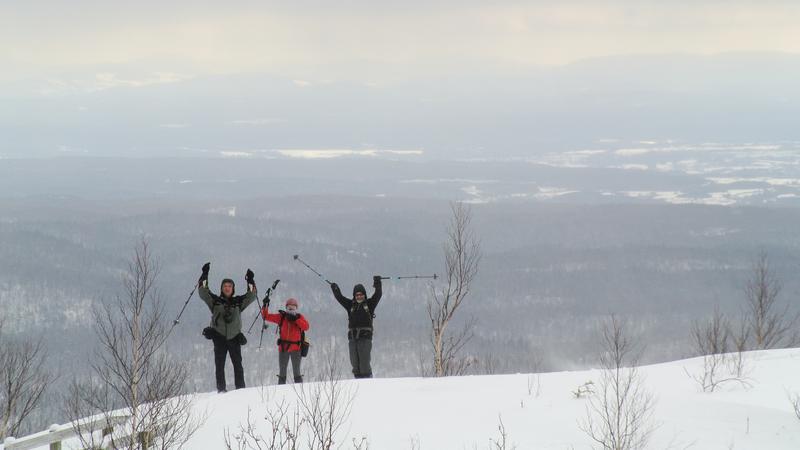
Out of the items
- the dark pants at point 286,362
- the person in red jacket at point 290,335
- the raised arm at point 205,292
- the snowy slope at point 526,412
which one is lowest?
the snowy slope at point 526,412

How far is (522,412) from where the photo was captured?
13.9m

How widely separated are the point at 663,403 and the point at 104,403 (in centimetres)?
849

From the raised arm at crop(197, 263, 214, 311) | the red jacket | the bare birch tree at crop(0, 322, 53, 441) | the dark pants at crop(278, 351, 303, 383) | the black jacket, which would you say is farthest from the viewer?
the bare birch tree at crop(0, 322, 53, 441)

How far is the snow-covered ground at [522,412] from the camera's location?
12727 millimetres

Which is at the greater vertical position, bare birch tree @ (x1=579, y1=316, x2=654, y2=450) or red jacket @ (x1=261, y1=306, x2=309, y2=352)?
red jacket @ (x1=261, y1=306, x2=309, y2=352)

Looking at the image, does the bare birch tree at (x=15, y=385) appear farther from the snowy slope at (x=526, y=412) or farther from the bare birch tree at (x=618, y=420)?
the bare birch tree at (x=618, y=420)

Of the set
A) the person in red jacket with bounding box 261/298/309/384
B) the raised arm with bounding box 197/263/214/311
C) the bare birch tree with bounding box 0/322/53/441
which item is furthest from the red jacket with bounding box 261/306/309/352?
the bare birch tree with bounding box 0/322/53/441

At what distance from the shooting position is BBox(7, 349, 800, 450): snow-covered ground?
1273cm

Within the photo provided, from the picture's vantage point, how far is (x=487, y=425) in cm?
1327

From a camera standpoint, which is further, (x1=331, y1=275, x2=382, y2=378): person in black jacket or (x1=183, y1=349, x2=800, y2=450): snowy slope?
(x1=331, y1=275, x2=382, y2=378): person in black jacket

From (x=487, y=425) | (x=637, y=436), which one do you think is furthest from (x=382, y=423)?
(x=637, y=436)

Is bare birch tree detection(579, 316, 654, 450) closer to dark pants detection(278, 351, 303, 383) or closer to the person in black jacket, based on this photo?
the person in black jacket

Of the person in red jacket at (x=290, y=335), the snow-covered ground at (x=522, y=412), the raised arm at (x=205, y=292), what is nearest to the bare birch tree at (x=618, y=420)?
the snow-covered ground at (x=522, y=412)

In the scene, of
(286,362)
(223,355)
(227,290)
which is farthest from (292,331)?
(227,290)
